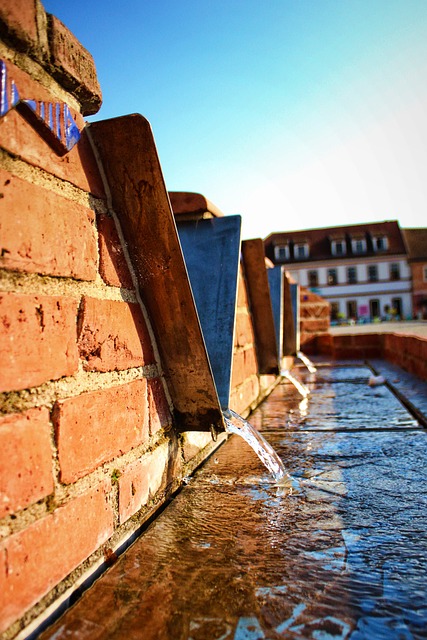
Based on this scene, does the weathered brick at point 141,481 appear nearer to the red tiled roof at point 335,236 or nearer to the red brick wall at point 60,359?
the red brick wall at point 60,359

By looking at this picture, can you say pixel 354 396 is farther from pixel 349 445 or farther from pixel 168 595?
pixel 168 595

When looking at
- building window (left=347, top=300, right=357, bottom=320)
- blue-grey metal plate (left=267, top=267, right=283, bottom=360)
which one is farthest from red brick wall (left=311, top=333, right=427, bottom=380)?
building window (left=347, top=300, right=357, bottom=320)

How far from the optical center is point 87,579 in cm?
82

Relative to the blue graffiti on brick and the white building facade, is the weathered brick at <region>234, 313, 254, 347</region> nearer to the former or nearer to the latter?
the blue graffiti on brick

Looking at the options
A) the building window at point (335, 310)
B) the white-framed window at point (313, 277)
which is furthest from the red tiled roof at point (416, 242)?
the white-framed window at point (313, 277)

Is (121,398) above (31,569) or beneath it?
above

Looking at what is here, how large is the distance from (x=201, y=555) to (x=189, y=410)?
42cm

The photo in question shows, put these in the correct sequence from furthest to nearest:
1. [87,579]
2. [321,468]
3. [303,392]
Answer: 1. [303,392]
2. [321,468]
3. [87,579]

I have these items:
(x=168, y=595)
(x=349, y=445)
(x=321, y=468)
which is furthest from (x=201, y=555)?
(x=349, y=445)

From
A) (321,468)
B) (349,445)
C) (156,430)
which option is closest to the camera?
(156,430)

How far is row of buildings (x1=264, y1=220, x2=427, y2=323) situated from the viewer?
38.1m

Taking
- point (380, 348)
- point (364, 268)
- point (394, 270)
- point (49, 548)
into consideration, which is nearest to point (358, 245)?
point (364, 268)

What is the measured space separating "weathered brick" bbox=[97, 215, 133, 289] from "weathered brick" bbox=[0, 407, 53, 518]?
367mm

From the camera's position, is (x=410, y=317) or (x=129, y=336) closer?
(x=129, y=336)
